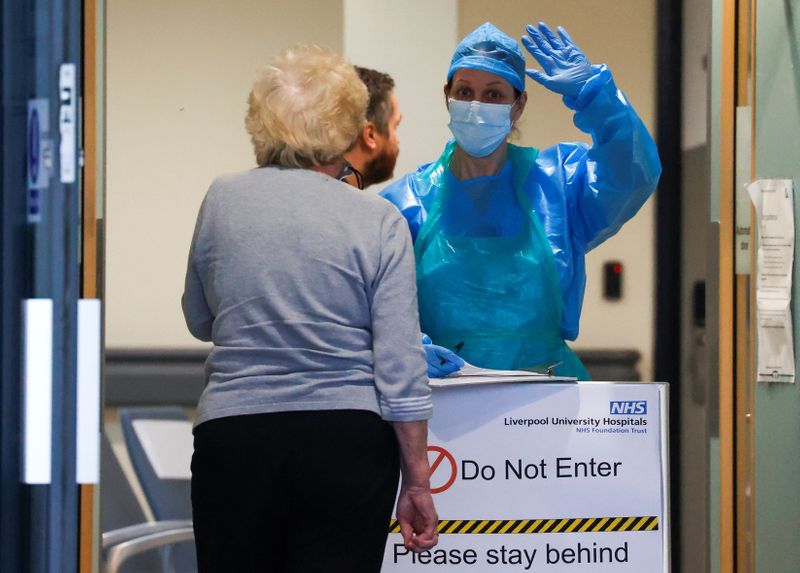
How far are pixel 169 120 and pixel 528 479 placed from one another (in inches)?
61.7

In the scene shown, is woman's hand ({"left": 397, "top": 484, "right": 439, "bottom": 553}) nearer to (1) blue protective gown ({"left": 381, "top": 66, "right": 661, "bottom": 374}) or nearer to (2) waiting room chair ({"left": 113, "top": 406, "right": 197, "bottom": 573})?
(1) blue protective gown ({"left": 381, "top": 66, "right": 661, "bottom": 374})

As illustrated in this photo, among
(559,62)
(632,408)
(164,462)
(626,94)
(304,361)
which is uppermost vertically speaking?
(626,94)

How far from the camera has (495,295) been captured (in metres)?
2.24

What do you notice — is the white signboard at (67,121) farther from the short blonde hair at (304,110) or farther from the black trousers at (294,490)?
the black trousers at (294,490)

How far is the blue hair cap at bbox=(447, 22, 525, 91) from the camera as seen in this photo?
2242 mm

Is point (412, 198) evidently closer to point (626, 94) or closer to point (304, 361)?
point (304, 361)

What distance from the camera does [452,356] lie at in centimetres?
207

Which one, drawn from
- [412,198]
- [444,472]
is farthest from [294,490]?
[412,198]

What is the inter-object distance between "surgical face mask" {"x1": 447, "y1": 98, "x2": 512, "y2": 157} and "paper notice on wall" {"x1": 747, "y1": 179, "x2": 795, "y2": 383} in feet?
2.29

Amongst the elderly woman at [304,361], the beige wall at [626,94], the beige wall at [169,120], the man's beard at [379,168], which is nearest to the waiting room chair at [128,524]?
the beige wall at [169,120]

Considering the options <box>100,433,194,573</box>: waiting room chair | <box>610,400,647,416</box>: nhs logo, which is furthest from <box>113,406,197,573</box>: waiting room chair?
<box>610,400,647,416</box>: nhs logo

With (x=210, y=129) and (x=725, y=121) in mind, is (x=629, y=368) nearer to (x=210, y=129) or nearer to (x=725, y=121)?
(x=725, y=121)

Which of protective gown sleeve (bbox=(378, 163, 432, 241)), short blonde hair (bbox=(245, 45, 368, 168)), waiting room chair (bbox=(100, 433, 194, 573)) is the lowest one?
waiting room chair (bbox=(100, 433, 194, 573))

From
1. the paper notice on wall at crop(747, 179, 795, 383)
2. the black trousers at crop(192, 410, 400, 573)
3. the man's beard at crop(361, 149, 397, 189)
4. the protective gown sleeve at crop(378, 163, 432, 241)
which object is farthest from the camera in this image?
the man's beard at crop(361, 149, 397, 189)
